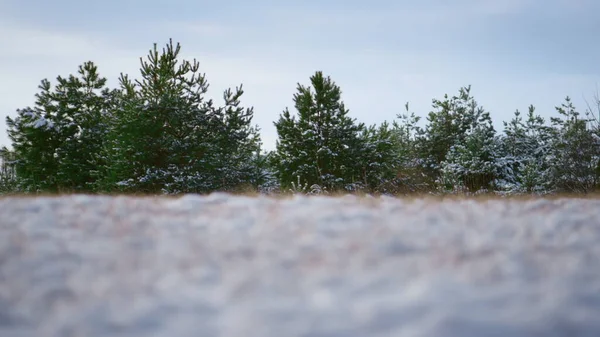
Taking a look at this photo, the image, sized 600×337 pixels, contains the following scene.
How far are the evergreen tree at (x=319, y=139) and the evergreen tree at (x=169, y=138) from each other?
4.32 meters

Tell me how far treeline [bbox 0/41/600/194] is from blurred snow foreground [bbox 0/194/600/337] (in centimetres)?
1029

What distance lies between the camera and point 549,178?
71.7 ft

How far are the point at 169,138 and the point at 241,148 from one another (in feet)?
14.2

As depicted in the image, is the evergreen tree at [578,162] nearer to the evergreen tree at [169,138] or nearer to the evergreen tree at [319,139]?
the evergreen tree at [319,139]

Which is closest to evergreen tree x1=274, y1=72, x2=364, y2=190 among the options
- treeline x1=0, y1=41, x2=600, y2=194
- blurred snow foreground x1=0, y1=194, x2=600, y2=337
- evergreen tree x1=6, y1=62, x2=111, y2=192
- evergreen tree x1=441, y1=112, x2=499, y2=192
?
treeline x1=0, y1=41, x2=600, y2=194

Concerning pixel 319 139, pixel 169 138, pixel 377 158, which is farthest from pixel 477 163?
pixel 169 138

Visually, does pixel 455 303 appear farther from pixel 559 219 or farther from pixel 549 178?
pixel 549 178

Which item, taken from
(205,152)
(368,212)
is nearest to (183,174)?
(205,152)

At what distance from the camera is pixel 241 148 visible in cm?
2275

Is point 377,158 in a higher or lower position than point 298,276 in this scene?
higher

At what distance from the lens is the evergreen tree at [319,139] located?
24730mm

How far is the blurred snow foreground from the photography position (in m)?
1.70

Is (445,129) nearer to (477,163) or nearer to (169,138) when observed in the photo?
(477,163)

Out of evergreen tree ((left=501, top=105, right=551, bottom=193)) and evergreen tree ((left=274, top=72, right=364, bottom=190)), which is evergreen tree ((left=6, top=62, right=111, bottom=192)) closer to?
evergreen tree ((left=274, top=72, right=364, bottom=190))
